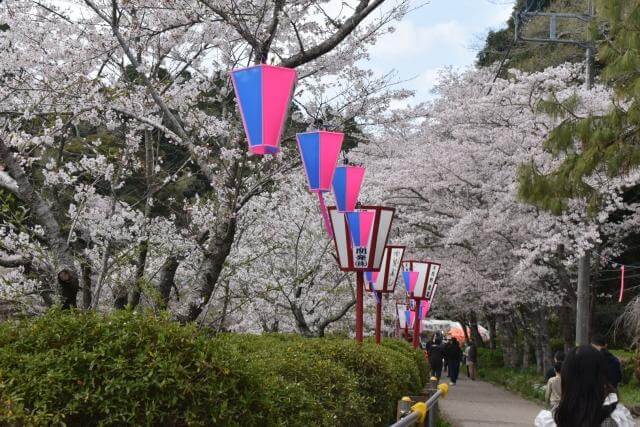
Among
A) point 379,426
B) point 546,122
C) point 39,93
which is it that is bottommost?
point 379,426

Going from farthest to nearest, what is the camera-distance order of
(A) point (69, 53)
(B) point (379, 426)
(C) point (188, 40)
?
1. (C) point (188, 40)
2. (A) point (69, 53)
3. (B) point (379, 426)

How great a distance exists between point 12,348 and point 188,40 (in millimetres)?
5836

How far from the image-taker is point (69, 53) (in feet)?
23.3

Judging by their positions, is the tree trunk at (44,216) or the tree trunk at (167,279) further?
the tree trunk at (167,279)

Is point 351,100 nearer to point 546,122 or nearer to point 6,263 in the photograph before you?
point 6,263

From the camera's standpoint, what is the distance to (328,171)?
6070mm

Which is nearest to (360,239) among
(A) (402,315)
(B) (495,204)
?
(B) (495,204)

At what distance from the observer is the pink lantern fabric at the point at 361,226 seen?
7898 millimetres

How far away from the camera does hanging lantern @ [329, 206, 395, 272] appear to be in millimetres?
7922

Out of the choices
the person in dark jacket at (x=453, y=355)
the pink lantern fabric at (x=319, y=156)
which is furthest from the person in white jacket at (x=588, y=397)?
the person in dark jacket at (x=453, y=355)

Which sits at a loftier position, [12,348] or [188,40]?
[188,40]

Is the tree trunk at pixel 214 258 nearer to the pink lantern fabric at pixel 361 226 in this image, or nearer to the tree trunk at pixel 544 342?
the pink lantern fabric at pixel 361 226

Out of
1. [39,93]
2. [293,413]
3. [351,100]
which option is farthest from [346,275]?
[293,413]

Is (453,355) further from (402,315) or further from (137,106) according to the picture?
(137,106)
